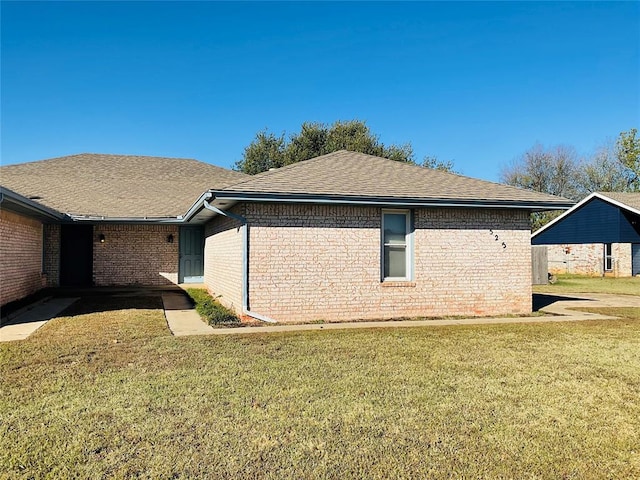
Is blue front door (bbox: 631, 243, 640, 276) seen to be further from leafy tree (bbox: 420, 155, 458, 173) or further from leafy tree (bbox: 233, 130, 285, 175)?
leafy tree (bbox: 233, 130, 285, 175)

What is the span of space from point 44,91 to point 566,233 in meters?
29.8

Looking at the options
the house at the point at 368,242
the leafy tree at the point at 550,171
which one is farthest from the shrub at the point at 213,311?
the leafy tree at the point at 550,171

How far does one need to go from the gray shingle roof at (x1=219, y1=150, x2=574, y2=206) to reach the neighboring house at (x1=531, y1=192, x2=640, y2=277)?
688 inches

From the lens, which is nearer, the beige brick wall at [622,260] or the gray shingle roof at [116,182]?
the gray shingle roof at [116,182]

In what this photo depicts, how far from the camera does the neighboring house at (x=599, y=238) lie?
26688 millimetres

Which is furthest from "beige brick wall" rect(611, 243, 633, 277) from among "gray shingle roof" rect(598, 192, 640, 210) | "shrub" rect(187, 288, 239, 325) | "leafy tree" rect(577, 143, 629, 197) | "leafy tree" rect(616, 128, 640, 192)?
"shrub" rect(187, 288, 239, 325)

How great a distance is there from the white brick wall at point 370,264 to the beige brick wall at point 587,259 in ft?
67.9

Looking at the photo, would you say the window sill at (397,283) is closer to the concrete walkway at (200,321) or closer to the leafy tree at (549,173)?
the concrete walkway at (200,321)

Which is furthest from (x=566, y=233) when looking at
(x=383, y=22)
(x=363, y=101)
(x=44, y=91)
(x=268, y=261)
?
(x=44, y=91)

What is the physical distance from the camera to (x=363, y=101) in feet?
87.5

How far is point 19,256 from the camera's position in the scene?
11.8 meters

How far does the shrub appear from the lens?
9.06 meters

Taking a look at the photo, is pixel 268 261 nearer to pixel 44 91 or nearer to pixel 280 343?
pixel 280 343

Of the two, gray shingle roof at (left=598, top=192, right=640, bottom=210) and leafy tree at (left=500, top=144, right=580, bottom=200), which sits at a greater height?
leafy tree at (left=500, top=144, right=580, bottom=200)
